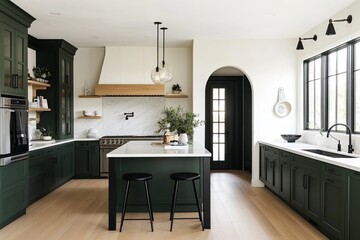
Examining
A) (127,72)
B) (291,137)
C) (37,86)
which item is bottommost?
(291,137)

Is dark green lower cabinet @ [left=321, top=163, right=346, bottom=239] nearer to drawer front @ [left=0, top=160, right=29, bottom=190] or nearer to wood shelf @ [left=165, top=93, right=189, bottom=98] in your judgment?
drawer front @ [left=0, top=160, right=29, bottom=190]

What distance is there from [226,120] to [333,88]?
145 inches

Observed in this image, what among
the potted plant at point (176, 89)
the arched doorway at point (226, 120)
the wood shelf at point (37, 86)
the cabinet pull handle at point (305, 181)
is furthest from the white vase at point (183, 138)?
the arched doorway at point (226, 120)

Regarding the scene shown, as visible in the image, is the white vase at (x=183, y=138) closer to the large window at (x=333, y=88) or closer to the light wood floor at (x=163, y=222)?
the light wood floor at (x=163, y=222)

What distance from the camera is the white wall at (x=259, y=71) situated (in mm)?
6578

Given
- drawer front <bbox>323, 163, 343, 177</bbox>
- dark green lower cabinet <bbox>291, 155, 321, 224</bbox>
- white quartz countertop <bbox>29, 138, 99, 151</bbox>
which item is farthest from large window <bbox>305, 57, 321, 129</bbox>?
white quartz countertop <bbox>29, 138, 99, 151</bbox>

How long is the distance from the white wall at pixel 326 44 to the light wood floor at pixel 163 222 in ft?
3.82

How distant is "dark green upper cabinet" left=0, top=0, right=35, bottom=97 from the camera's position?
425 cm

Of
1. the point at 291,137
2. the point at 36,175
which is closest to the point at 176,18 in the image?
the point at 291,137

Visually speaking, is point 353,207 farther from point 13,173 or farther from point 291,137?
point 13,173

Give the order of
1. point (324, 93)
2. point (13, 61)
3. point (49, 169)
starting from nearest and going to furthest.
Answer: point (13, 61), point (324, 93), point (49, 169)

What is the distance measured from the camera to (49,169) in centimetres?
595

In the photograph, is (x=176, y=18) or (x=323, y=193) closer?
(x=323, y=193)

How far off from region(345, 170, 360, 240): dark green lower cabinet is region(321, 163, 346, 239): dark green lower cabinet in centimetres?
8
